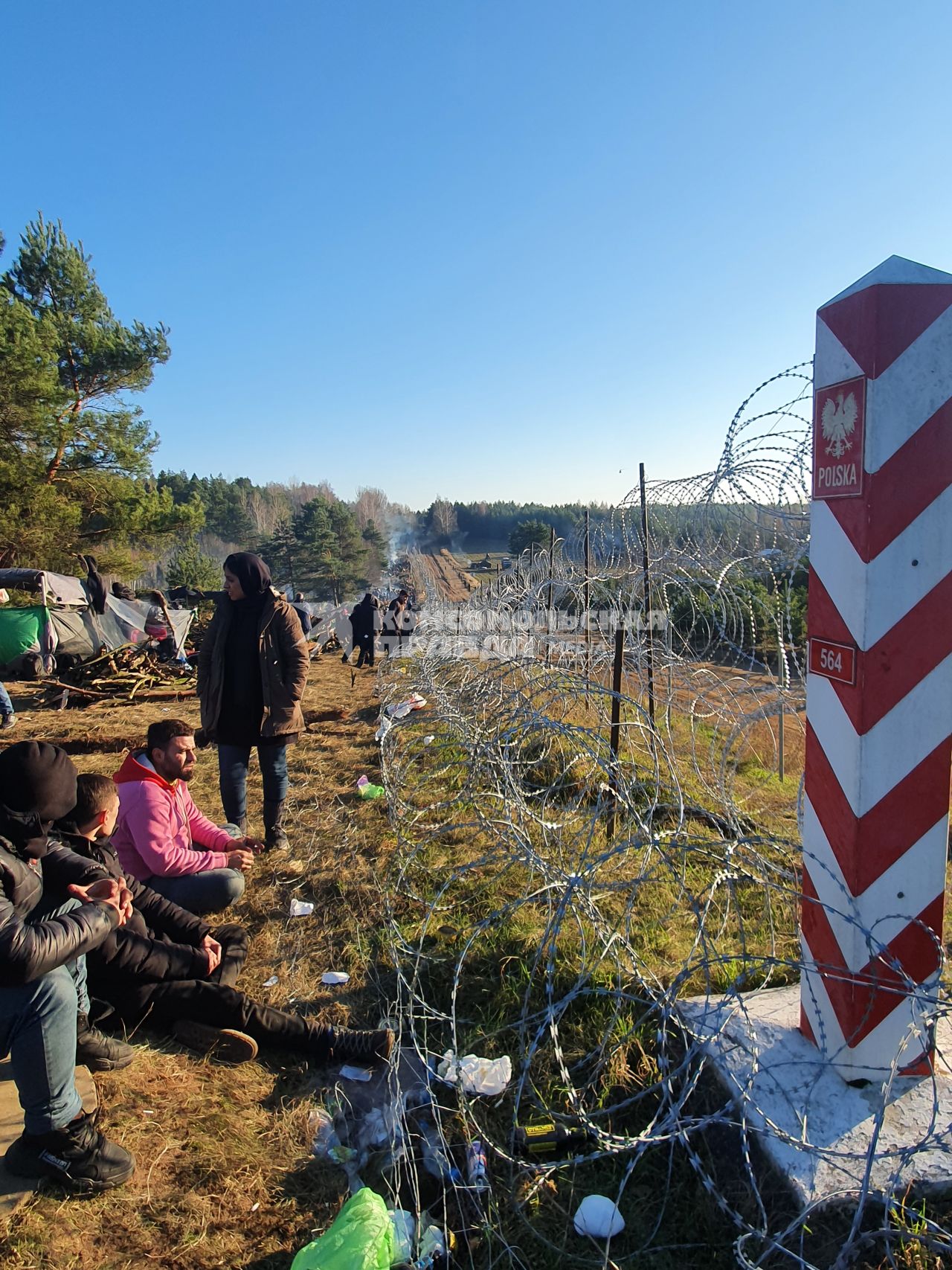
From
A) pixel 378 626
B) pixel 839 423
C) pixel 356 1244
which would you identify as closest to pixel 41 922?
pixel 356 1244

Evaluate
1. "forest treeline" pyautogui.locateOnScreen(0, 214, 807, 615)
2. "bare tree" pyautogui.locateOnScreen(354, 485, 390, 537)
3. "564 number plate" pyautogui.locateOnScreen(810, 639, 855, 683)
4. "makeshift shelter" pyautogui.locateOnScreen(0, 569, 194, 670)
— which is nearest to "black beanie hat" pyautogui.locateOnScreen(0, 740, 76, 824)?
"564 number plate" pyautogui.locateOnScreen(810, 639, 855, 683)

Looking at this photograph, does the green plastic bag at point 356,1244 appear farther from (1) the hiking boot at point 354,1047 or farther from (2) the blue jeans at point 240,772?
(2) the blue jeans at point 240,772

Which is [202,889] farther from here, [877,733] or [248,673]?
[877,733]

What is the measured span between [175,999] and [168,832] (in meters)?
0.82

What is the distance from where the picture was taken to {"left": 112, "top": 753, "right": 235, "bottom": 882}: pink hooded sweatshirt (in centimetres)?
306

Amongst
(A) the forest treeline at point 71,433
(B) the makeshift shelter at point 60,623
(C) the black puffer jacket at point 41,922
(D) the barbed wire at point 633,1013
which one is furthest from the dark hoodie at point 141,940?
(A) the forest treeline at point 71,433

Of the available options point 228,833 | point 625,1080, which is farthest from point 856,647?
point 228,833

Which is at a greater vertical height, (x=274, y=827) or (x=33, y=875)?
(x=33, y=875)

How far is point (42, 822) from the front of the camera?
204cm

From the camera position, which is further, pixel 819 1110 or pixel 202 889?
pixel 202 889

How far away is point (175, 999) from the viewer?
2.51 m

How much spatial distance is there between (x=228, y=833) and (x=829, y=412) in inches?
133

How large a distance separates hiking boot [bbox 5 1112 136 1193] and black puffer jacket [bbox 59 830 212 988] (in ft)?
1.75

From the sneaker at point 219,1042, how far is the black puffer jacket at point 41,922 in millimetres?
688
